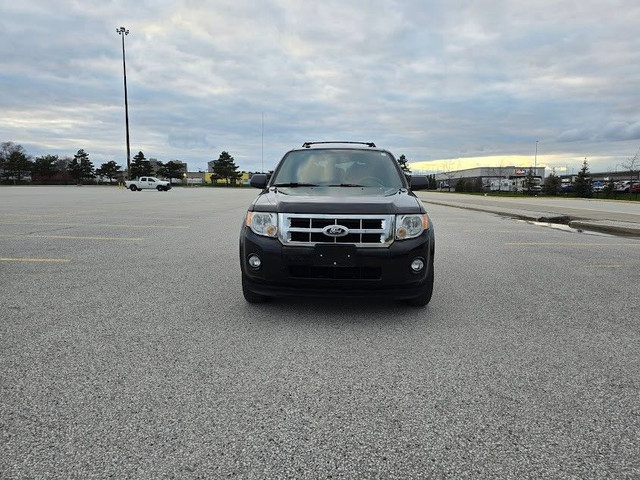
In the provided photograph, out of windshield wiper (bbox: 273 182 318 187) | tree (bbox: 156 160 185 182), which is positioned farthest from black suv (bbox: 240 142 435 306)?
tree (bbox: 156 160 185 182)

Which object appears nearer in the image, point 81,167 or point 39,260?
point 39,260

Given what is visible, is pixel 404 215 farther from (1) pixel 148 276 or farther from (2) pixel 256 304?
(1) pixel 148 276

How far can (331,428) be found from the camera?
2.47m

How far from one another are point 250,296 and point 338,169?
6.47 ft

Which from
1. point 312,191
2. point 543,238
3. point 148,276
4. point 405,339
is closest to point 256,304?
point 312,191

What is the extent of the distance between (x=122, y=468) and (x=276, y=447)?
70cm

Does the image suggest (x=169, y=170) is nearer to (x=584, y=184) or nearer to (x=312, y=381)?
(x=584, y=184)

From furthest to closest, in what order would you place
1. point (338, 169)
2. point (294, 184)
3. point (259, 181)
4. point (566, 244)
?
point (566, 244), point (259, 181), point (338, 169), point (294, 184)

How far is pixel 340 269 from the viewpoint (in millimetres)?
4086

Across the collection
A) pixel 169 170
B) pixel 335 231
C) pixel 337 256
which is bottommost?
pixel 337 256

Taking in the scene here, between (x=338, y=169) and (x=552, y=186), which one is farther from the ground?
(x=552, y=186)

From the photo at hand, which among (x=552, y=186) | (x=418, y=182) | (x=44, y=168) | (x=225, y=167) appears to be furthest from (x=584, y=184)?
(x=44, y=168)

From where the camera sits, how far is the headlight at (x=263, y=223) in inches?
167

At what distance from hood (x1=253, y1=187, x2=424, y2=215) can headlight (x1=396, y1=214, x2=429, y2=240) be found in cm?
6
